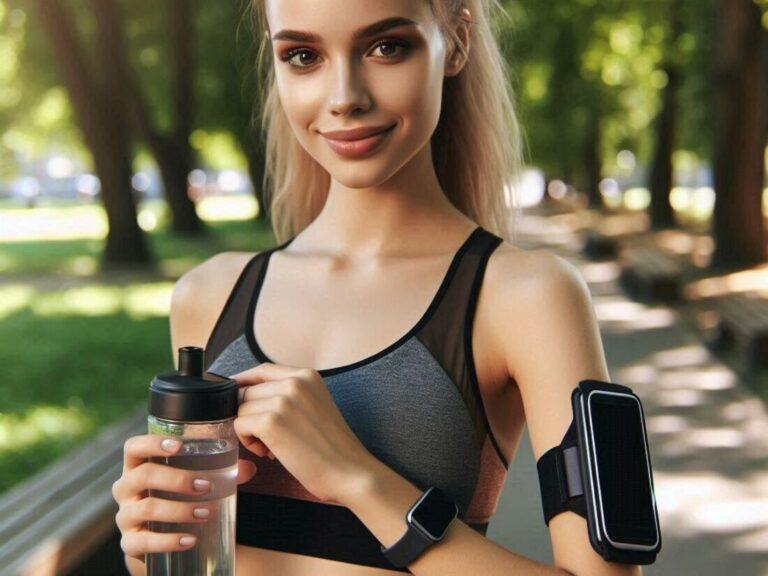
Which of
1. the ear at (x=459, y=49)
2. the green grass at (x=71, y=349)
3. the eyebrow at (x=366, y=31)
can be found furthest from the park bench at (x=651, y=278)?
the eyebrow at (x=366, y=31)

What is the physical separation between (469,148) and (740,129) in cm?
1369

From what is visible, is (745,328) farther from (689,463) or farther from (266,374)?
(266,374)

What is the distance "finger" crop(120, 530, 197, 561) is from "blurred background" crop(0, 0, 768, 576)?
3.48 feet

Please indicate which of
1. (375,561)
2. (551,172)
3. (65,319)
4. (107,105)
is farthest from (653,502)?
(551,172)

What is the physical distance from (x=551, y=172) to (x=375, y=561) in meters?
46.3

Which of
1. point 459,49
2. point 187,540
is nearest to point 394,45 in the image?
point 459,49

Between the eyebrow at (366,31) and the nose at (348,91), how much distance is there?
5cm

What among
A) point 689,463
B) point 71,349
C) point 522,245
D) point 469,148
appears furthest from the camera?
point 522,245

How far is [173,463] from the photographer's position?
5.15ft

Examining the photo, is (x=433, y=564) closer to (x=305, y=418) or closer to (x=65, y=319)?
(x=305, y=418)

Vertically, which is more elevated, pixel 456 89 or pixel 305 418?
pixel 456 89

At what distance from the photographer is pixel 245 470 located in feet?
5.68

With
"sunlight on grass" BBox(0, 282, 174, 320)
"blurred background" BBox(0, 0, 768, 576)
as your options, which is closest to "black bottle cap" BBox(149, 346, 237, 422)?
"blurred background" BBox(0, 0, 768, 576)

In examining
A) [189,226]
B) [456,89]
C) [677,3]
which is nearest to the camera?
[456,89]
